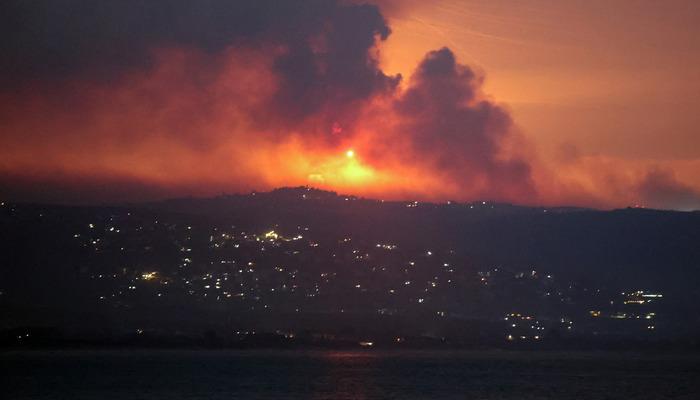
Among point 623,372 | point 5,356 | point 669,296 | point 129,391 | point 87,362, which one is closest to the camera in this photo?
point 129,391

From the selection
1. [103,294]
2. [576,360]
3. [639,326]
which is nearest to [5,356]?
[103,294]

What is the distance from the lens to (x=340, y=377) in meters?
102

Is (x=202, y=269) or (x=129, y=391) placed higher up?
→ (x=202, y=269)

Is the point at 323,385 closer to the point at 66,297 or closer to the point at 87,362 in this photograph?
the point at 87,362

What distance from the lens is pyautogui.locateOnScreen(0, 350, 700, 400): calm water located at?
278ft

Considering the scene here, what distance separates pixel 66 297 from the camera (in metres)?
154

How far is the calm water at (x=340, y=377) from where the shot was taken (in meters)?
84.8

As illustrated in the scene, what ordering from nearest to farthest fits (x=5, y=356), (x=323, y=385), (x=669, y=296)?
(x=323, y=385)
(x=5, y=356)
(x=669, y=296)

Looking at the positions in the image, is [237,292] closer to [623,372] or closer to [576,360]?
[576,360]

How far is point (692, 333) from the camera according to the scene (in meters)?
167

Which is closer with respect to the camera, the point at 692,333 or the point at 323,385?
the point at 323,385

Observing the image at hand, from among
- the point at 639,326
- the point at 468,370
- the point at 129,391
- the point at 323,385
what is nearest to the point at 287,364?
the point at 468,370

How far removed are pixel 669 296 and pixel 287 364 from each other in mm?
85429

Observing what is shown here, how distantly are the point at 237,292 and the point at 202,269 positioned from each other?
7335 millimetres
